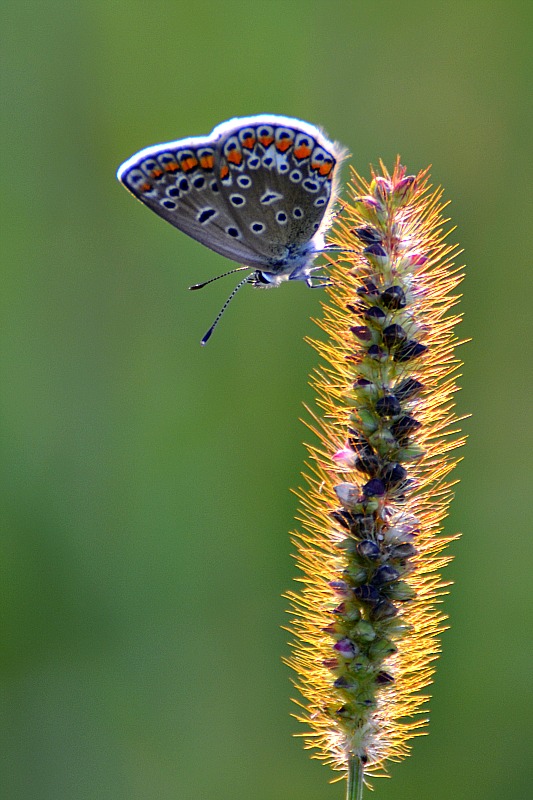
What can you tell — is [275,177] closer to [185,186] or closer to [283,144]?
[283,144]

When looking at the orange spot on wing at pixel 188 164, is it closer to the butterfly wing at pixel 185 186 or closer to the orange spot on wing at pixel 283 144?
the butterfly wing at pixel 185 186

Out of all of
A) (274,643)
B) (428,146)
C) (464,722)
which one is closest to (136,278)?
(428,146)

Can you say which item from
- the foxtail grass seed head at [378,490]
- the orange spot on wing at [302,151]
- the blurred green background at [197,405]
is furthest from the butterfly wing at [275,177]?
the blurred green background at [197,405]

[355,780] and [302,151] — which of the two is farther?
[302,151]

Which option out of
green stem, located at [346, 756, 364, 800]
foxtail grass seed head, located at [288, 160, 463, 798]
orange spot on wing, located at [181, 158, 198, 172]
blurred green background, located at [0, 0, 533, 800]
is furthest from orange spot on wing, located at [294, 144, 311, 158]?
blurred green background, located at [0, 0, 533, 800]

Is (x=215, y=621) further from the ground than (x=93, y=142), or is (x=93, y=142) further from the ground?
(x=93, y=142)

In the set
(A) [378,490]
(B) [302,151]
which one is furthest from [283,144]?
(A) [378,490]

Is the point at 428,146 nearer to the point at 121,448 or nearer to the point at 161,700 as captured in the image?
the point at 121,448
